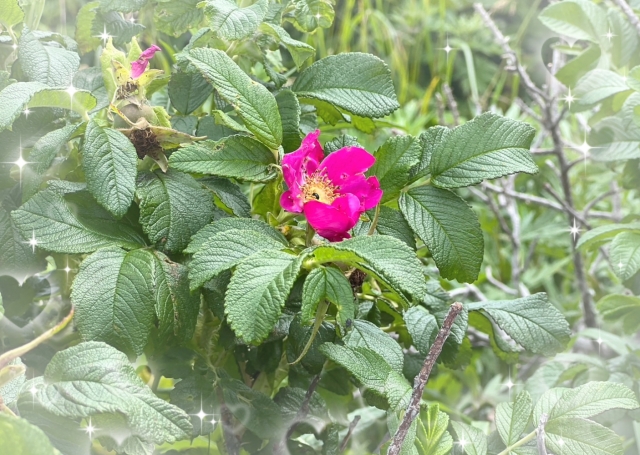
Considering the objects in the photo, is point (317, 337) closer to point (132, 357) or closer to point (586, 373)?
point (132, 357)

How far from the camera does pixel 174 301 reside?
1.82 ft

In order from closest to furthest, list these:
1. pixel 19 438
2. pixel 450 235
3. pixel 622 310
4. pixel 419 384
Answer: pixel 19 438 → pixel 419 384 → pixel 450 235 → pixel 622 310

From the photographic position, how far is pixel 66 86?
0.61 meters

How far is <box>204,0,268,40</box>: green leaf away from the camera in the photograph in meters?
0.58

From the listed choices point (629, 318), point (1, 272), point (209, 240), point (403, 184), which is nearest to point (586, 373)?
point (629, 318)

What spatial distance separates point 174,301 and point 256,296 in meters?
0.10

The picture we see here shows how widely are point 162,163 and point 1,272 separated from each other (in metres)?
0.16

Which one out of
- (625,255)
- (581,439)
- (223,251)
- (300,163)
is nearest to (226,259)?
(223,251)

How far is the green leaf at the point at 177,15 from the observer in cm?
68

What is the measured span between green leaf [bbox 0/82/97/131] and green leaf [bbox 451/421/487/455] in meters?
0.41

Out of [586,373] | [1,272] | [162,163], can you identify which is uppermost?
[162,163]

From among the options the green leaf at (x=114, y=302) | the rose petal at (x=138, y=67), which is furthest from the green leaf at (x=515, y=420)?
the rose petal at (x=138, y=67)

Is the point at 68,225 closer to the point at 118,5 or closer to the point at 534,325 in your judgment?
the point at 118,5

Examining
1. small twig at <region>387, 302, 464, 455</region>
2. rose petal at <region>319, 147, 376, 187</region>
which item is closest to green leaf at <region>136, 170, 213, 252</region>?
rose petal at <region>319, 147, 376, 187</region>
